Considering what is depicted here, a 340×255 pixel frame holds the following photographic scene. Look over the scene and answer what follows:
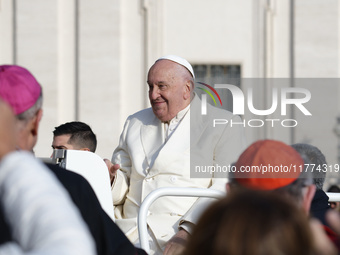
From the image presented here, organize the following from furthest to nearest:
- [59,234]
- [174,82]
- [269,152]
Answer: [174,82] → [269,152] → [59,234]

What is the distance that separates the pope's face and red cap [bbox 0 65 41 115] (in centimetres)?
287

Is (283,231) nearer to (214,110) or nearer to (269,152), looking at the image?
(269,152)

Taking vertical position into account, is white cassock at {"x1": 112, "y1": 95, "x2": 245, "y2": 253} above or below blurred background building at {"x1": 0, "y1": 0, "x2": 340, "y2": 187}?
below

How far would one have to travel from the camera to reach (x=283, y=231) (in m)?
1.59

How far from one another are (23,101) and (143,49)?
12.7m

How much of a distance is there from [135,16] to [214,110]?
986 centimetres

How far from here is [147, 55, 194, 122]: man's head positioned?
529cm

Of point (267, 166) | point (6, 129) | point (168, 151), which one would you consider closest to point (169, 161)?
point (168, 151)

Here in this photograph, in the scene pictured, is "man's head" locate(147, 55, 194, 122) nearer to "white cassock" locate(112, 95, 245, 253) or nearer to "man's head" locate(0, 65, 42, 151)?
"white cassock" locate(112, 95, 245, 253)

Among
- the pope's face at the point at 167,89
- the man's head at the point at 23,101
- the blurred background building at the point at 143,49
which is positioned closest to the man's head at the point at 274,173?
the man's head at the point at 23,101

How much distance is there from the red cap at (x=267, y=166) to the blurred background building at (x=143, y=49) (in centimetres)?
1203

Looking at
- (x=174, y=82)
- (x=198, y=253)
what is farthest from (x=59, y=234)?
(x=174, y=82)

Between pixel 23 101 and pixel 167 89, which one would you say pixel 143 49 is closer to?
pixel 167 89

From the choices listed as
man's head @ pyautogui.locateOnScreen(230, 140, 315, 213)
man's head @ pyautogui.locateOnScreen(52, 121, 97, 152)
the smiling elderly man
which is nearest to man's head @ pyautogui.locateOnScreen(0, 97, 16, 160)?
man's head @ pyautogui.locateOnScreen(230, 140, 315, 213)
